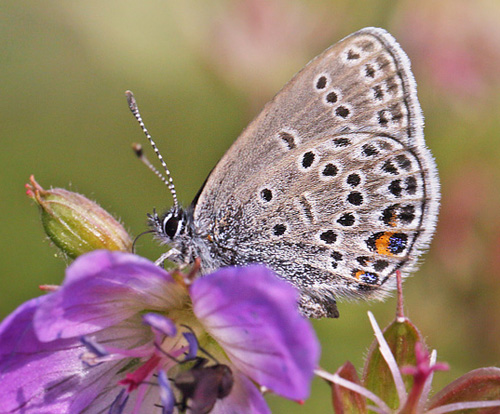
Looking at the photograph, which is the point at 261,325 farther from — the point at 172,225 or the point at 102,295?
the point at 172,225

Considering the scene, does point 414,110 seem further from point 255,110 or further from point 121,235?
point 255,110

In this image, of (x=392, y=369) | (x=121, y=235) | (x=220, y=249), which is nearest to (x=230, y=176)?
(x=220, y=249)

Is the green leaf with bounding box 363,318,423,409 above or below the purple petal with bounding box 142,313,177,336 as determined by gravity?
below

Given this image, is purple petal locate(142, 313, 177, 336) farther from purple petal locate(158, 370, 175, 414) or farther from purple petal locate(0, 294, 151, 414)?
purple petal locate(0, 294, 151, 414)

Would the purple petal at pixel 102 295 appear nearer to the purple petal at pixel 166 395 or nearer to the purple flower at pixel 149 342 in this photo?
the purple flower at pixel 149 342

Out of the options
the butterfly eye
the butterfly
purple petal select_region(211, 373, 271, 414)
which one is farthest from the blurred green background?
purple petal select_region(211, 373, 271, 414)

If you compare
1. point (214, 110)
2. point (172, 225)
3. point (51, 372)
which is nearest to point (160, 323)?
point (51, 372)

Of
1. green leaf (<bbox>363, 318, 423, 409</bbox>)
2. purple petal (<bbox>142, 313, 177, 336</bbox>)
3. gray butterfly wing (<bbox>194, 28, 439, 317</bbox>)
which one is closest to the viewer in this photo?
purple petal (<bbox>142, 313, 177, 336</bbox>)
